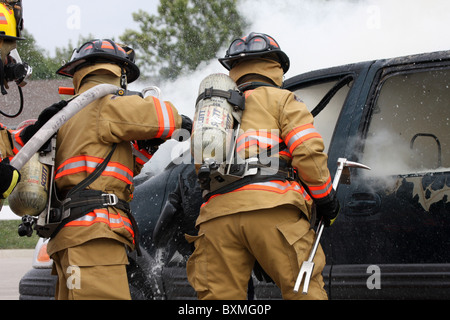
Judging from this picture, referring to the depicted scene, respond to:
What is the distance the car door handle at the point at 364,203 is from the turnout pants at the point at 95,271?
1.19 m

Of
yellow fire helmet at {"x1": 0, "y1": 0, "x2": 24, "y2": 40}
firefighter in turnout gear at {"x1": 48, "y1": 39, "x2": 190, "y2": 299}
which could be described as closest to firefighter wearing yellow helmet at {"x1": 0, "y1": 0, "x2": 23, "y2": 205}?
yellow fire helmet at {"x1": 0, "y1": 0, "x2": 24, "y2": 40}

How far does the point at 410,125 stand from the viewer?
3969mm

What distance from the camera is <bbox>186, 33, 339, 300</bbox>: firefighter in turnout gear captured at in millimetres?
3084

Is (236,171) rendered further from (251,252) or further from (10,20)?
(10,20)

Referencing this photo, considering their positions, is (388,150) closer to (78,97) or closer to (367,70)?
→ (367,70)

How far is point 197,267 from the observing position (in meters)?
3.29

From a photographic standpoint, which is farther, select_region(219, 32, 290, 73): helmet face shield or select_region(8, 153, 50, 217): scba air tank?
select_region(219, 32, 290, 73): helmet face shield

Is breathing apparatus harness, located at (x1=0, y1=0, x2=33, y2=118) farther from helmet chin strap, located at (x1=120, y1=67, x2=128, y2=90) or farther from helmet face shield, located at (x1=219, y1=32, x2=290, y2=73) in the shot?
helmet face shield, located at (x1=219, y1=32, x2=290, y2=73)

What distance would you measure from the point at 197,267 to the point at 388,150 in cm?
122

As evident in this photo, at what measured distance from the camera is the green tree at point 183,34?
1266cm

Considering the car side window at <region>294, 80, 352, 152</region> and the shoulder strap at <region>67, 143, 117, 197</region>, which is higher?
the car side window at <region>294, 80, 352, 152</region>

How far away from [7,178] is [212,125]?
926 millimetres

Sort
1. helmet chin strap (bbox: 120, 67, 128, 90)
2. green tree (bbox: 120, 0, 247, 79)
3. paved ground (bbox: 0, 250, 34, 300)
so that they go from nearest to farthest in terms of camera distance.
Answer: helmet chin strap (bbox: 120, 67, 128, 90)
paved ground (bbox: 0, 250, 34, 300)
green tree (bbox: 120, 0, 247, 79)
